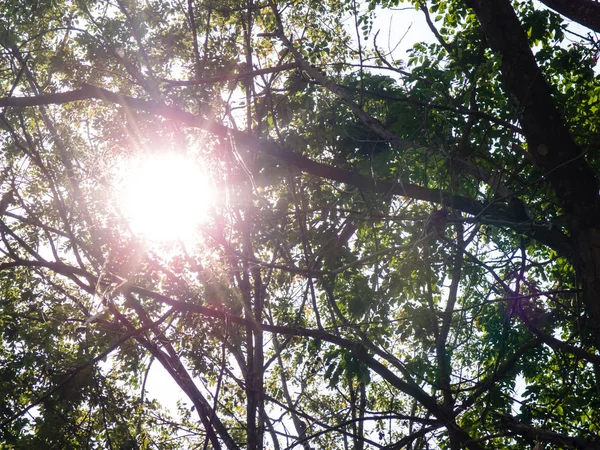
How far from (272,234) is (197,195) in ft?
2.76

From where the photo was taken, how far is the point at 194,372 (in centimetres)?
521

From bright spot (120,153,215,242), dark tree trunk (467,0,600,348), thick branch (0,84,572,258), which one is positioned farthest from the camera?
bright spot (120,153,215,242)

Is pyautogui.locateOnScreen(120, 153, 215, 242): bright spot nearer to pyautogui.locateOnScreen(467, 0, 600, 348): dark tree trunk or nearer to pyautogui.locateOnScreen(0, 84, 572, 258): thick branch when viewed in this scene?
pyautogui.locateOnScreen(0, 84, 572, 258): thick branch

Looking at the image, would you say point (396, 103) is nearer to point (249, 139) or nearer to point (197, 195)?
point (249, 139)

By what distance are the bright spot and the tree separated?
0.26ft

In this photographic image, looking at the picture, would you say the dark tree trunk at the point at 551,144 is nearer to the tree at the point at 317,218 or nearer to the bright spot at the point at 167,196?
the tree at the point at 317,218

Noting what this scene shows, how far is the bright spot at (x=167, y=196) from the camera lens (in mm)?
4646

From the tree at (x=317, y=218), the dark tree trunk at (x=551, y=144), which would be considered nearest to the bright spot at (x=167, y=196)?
the tree at (x=317, y=218)

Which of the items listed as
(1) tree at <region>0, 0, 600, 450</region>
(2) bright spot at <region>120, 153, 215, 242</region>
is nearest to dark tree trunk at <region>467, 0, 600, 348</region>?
(1) tree at <region>0, 0, 600, 450</region>

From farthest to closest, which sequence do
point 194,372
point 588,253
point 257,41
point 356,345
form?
1. point 257,41
2. point 194,372
3. point 356,345
4. point 588,253

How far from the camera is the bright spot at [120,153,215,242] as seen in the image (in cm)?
465

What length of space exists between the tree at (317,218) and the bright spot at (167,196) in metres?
0.08

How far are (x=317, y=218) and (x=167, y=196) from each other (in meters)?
1.48

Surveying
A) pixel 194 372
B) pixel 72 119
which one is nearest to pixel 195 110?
pixel 72 119
